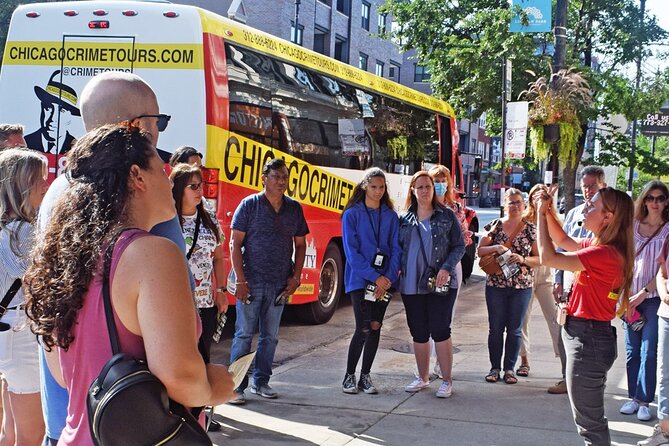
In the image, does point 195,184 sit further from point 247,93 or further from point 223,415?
point 247,93

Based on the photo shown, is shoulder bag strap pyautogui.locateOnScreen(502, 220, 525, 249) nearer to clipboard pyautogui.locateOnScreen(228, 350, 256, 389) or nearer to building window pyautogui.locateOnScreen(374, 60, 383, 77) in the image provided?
clipboard pyautogui.locateOnScreen(228, 350, 256, 389)

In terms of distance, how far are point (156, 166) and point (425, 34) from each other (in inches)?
794

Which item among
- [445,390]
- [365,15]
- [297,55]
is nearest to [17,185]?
[445,390]

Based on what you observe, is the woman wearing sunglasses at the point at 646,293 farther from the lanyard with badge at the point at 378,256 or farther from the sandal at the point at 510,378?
the lanyard with badge at the point at 378,256

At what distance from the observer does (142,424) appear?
179 cm

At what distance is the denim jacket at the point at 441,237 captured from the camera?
254 inches

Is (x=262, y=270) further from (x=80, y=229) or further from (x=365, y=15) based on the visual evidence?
(x=365, y=15)

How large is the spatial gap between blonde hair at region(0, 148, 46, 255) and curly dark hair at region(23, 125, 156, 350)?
Answer: 177 centimetres

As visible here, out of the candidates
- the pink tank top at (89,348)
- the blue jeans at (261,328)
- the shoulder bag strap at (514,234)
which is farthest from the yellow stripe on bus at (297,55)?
the pink tank top at (89,348)

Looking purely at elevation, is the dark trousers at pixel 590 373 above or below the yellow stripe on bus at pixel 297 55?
below

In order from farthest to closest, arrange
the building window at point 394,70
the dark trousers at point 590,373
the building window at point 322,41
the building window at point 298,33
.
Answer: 1. the building window at point 394,70
2. the building window at point 322,41
3. the building window at point 298,33
4. the dark trousers at point 590,373

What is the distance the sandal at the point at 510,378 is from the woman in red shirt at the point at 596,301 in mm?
2567

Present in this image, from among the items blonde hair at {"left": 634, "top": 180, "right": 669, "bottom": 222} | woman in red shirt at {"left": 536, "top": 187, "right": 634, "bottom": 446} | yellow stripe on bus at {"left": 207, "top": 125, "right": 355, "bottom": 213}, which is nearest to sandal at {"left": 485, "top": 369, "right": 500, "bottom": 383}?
blonde hair at {"left": 634, "top": 180, "right": 669, "bottom": 222}

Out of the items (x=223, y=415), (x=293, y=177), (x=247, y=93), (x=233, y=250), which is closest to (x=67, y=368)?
(x=223, y=415)
